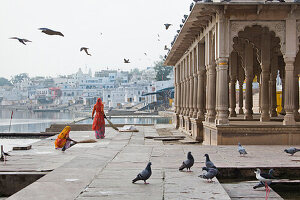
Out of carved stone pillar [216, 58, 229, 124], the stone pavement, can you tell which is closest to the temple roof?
carved stone pillar [216, 58, 229, 124]

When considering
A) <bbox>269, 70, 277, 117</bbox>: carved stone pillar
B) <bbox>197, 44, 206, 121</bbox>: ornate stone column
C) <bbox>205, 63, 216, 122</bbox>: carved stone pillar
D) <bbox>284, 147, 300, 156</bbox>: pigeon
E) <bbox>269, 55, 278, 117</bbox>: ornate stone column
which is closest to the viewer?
<bbox>284, 147, 300, 156</bbox>: pigeon

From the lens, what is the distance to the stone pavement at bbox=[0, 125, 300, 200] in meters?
6.20

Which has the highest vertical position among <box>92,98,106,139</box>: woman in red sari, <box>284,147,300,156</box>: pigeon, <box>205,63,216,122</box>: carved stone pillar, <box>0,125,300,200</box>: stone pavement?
<box>205,63,216,122</box>: carved stone pillar

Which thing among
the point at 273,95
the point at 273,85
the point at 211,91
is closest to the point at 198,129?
the point at 211,91

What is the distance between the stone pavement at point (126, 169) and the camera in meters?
6.20

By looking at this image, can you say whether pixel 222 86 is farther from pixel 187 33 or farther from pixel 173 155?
pixel 187 33

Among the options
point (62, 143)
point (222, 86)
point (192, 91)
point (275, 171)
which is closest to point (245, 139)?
point (222, 86)

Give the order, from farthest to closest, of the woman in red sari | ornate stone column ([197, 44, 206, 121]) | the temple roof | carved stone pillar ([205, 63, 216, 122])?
ornate stone column ([197, 44, 206, 121]) → the woman in red sari → carved stone pillar ([205, 63, 216, 122]) → the temple roof

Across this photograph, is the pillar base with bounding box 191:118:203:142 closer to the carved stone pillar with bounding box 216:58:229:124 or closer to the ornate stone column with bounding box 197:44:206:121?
the ornate stone column with bounding box 197:44:206:121

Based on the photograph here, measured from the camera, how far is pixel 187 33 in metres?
17.0

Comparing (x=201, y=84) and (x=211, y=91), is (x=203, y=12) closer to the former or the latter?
(x=211, y=91)

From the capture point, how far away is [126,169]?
26.7 feet

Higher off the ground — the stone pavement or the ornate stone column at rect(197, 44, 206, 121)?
the ornate stone column at rect(197, 44, 206, 121)

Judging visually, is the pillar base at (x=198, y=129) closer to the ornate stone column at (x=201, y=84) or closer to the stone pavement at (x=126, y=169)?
the ornate stone column at (x=201, y=84)
